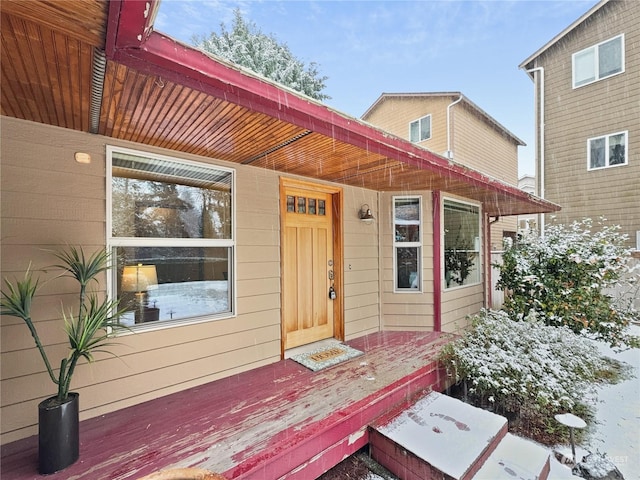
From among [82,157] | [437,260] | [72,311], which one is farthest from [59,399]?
[437,260]

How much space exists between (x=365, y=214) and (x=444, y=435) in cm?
284

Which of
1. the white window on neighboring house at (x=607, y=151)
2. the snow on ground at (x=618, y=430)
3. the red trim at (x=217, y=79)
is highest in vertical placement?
the white window on neighboring house at (x=607, y=151)

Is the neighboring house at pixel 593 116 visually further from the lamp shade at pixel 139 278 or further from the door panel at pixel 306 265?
the lamp shade at pixel 139 278

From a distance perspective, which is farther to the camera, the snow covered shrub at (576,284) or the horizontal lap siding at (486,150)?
the horizontal lap siding at (486,150)

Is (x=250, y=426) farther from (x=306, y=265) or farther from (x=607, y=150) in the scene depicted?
(x=607, y=150)

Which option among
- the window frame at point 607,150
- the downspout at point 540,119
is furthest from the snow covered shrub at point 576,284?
the downspout at point 540,119

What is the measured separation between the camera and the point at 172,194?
9.32ft

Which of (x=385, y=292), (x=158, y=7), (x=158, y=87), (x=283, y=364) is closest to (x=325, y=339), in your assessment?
(x=283, y=364)

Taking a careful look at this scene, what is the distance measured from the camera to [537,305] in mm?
4914

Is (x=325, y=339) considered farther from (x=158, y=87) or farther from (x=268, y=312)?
(x=158, y=87)

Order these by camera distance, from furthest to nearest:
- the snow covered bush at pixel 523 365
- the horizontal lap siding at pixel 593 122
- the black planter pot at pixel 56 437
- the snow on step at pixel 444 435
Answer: the horizontal lap siding at pixel 593 122
the snow covered bush at pixel 523 365
the snow on step at pixel 444 435
the black planter pot at pixel 56 437

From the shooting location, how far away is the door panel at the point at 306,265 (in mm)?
3771

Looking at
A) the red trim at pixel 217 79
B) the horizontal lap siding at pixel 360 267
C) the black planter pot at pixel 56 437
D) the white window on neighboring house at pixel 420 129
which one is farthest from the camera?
the white window on neighboring house at pixel 420 129

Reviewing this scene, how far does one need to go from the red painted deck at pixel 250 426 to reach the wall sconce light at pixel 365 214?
203 centimetres
